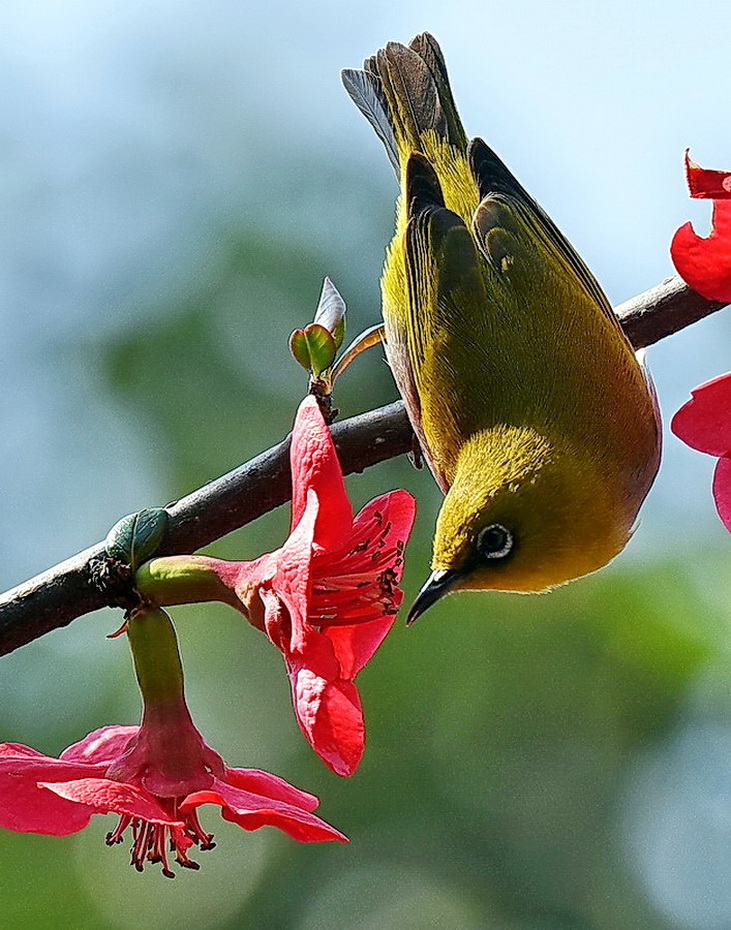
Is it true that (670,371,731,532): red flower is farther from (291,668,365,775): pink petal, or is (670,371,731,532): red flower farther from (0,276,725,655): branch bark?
(0,276,725,655): branch bark

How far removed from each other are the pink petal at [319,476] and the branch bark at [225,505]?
33 centimetres

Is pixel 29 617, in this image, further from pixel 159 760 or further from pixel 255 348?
pixel 255 348

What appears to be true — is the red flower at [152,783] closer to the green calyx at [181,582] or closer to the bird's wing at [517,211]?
the green calyx at [181,582]

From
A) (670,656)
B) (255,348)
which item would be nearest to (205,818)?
(670,656)

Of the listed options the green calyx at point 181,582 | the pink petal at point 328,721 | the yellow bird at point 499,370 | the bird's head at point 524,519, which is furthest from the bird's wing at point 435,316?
the pink petal at point 328,721

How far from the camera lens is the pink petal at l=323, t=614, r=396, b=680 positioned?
1.74 metres

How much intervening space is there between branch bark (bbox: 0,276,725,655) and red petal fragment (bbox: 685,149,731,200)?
0.77 m

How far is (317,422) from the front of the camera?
156 centimetres

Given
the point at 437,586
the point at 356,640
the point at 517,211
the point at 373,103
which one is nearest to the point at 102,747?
the point at 356,640

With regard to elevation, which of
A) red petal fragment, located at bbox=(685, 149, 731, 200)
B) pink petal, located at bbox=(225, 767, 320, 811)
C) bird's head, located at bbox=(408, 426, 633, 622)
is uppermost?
red petal fragment, located at bbox=(685, 149, 731, 200)

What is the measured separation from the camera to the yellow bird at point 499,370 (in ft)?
8.08

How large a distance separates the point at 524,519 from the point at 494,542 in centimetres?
8

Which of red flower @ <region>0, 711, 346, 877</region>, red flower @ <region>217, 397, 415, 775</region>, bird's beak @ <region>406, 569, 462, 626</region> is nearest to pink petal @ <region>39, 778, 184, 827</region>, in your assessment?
red flower @ <region>0, 711, 346, 877</region>

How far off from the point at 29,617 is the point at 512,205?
5.96ft
